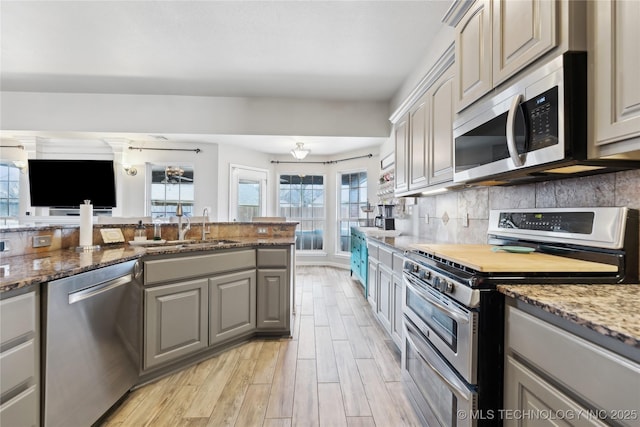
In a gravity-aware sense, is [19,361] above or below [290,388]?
above

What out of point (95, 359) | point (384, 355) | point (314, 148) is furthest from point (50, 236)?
point (314, 148)

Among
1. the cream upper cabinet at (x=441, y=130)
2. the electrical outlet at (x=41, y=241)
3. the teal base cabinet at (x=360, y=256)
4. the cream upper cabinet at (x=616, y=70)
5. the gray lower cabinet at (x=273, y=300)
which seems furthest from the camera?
the teal base cabinet at (x=360, y=256)

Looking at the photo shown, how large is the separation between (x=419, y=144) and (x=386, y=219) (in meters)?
1.46

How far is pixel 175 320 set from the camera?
2049 mm

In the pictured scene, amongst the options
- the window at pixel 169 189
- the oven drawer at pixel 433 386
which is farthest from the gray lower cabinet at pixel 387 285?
the window at pixel 169 189

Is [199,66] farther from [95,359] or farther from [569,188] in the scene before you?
[569,188]

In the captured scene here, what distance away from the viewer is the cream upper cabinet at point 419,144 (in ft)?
7.85

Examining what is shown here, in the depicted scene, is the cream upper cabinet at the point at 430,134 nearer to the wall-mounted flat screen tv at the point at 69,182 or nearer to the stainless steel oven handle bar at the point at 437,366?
the stainless steel oven handle bar at the point at 437,366

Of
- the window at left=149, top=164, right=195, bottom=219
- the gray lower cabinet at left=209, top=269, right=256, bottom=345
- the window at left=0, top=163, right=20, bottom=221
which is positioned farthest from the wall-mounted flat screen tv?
the gray lower cabinet at left=209, top=269, right=256, bottom=345

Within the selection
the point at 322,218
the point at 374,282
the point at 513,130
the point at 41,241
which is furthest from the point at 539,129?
the point at 322,218

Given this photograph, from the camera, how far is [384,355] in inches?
91.4

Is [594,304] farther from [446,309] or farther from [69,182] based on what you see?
[69,182]

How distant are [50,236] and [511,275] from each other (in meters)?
2.76

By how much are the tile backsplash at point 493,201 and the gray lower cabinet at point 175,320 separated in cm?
211
